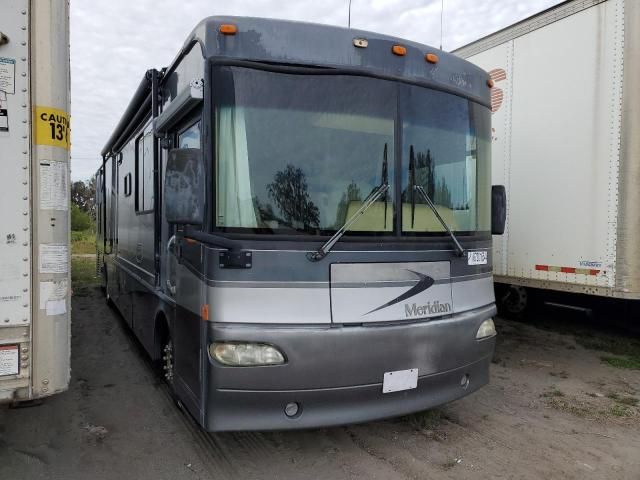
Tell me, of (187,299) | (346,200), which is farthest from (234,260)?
(346,200)

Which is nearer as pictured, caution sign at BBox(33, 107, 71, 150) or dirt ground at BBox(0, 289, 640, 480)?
caution sign at BBox(33, 107, 71, 150)

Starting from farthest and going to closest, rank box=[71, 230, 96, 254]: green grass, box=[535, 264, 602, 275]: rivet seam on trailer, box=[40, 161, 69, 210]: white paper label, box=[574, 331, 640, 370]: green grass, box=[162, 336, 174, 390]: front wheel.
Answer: box=[71, 230, 96, 254]: green grass
box=[574, 331, 640, 370]: green grass
box=[535, 264, 602, 275]: rivet seam on trailer
box=[162, 336, 174, 390]: front wheel
box=[40, 161, 69, 210]: white paper label

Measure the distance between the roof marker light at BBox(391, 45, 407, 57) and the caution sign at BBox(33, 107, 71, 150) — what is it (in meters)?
2.08

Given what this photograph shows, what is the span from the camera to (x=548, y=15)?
A: 571 centimetres

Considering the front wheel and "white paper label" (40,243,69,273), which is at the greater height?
"white paper label" (40,243,69,273)

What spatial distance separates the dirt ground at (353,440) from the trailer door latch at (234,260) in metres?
1.40

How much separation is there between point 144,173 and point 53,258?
2.67 metres

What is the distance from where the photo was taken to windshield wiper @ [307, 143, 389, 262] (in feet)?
10.3

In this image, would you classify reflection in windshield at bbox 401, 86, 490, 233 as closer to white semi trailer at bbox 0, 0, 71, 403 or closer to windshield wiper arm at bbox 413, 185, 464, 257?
windshield wiper arm at bbox 413, 185, 464, 257

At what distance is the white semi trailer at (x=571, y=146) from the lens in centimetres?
501

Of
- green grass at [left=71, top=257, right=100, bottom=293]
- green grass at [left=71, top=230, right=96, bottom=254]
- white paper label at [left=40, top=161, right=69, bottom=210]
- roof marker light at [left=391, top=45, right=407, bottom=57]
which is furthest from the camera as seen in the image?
green grass at [left=71, top=230, right=96, bottom=254]

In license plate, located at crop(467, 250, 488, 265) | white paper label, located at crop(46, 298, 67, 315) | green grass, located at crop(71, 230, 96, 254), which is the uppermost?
license plate, located at crop(467, 250, 488, 265)

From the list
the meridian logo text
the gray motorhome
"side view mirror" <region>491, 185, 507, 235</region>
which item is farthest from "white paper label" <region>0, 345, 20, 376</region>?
"side view mirror" <region>491, 185, 507, 235</region>

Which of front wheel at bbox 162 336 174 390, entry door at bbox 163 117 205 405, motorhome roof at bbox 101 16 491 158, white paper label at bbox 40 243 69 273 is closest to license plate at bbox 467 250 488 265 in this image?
motorhome roof at bbox 101 16 491 158
